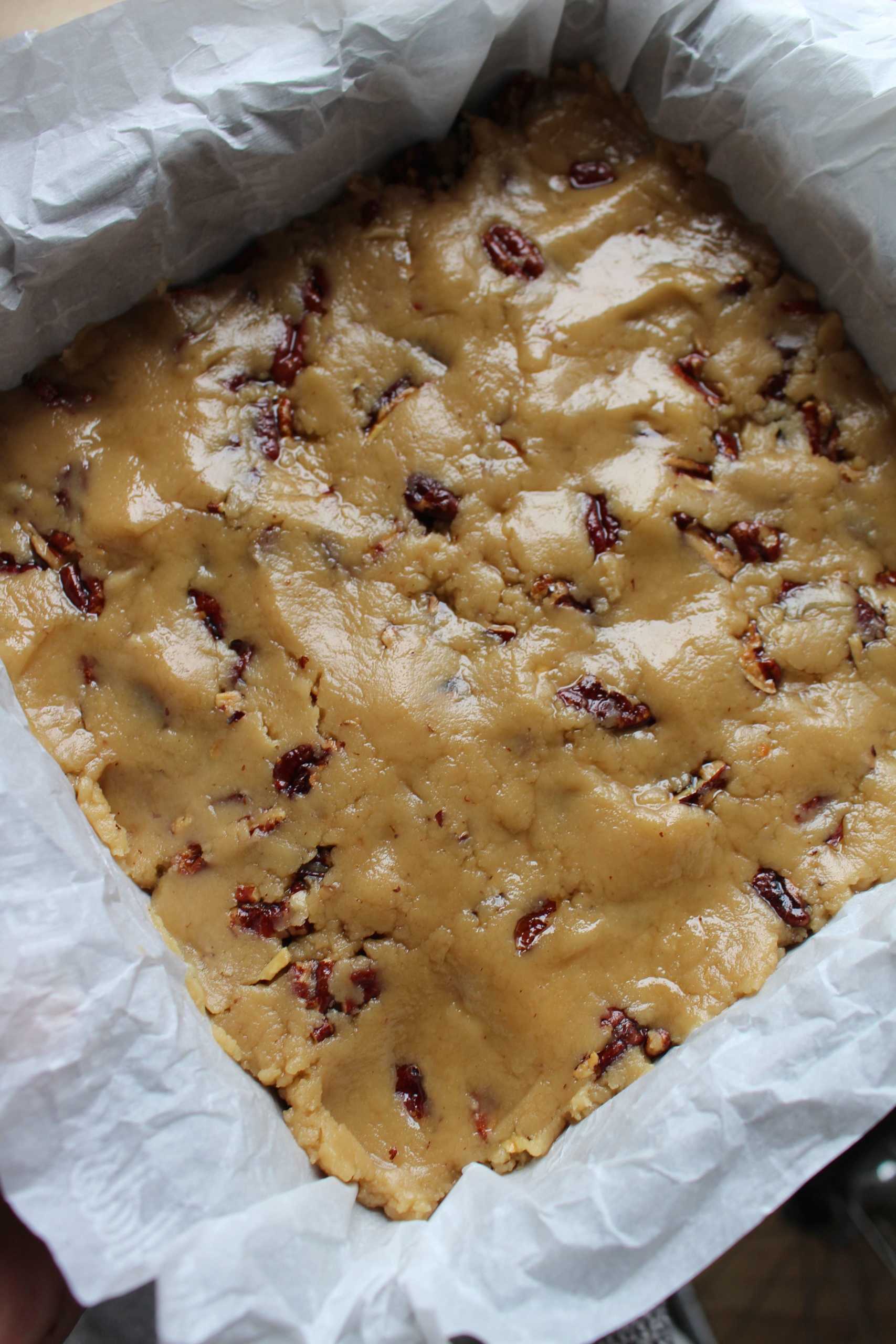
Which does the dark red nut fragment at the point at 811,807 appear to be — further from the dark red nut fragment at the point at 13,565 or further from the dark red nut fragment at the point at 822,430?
the dark red nut fragment at the point at 13,565

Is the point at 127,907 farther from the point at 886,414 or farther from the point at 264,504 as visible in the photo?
the point at 886,414

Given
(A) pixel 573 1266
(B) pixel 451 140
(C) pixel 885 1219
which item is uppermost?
(B) pixel 451 140

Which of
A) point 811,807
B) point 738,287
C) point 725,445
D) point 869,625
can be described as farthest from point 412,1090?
point 738,287

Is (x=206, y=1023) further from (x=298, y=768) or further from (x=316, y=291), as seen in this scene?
(x=316, y=291)

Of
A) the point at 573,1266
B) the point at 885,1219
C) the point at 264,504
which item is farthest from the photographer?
the point at 885,1219

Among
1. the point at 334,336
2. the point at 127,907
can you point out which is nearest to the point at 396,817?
the point at 127,907

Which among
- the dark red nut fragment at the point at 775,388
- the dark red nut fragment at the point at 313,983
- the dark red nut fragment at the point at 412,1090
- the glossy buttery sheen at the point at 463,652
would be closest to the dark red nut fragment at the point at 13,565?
the glossy buttery sheen at the point at 463,652

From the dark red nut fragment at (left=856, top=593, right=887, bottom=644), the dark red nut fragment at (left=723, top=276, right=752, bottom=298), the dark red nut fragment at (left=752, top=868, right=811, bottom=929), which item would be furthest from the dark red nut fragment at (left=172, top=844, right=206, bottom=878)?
the dark red nut fragment at (left=723, top=276, right=752, bottom=298)
